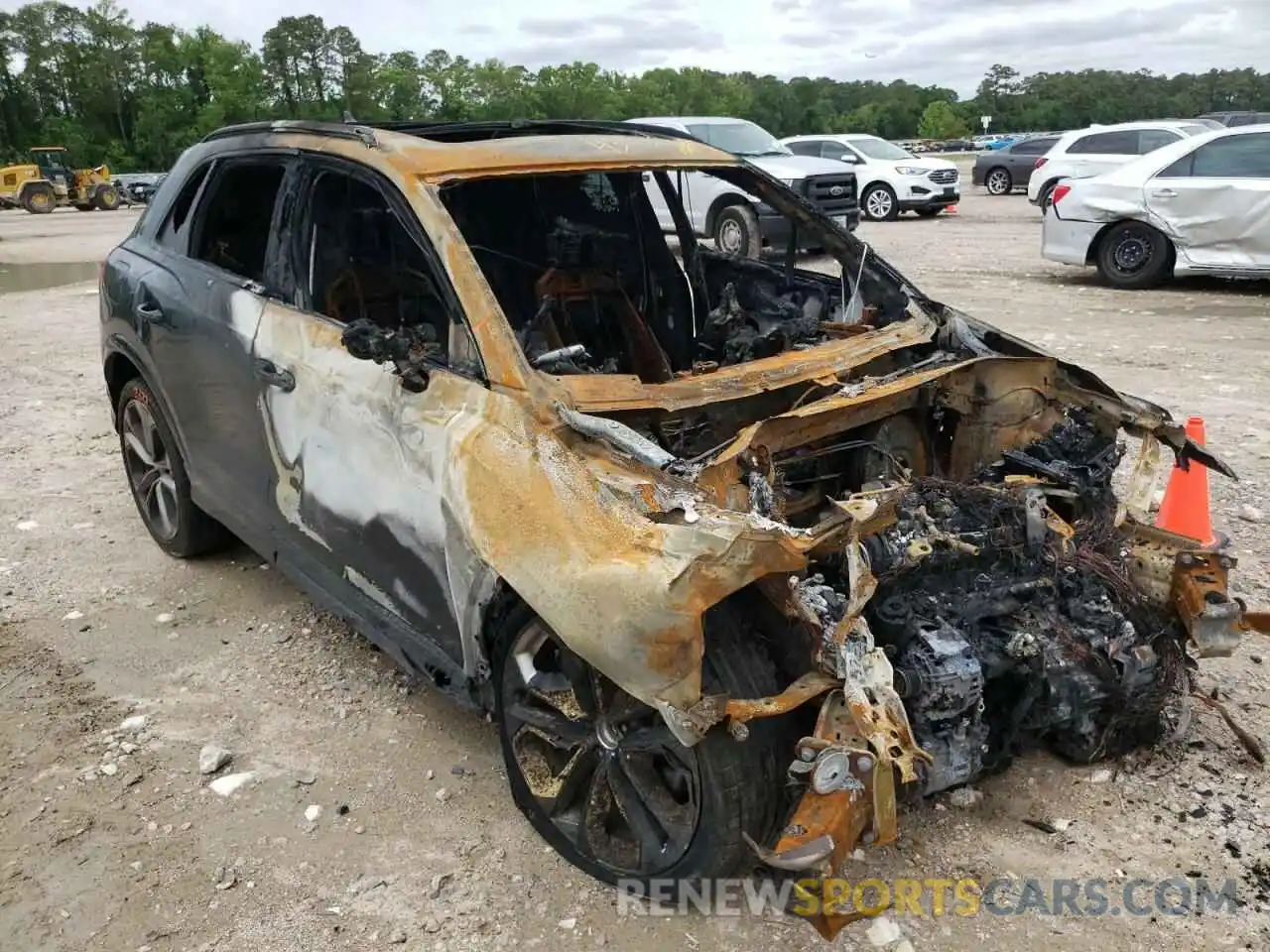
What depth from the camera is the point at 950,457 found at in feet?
12.0

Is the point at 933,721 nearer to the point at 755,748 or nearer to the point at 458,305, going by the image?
the point at 755,748

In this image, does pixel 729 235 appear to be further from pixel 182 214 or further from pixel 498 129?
pixel 498 129

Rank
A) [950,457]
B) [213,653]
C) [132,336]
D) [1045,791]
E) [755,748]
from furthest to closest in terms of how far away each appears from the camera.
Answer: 1. [132,336]
2. [213,653]
3. [950,457]
4. [1045,791]
5. [755,748]

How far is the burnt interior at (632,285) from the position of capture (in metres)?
3.96

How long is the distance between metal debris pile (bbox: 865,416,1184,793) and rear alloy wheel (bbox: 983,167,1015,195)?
23852mm

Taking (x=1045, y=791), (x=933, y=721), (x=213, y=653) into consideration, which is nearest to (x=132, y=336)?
(x=213, y=653)

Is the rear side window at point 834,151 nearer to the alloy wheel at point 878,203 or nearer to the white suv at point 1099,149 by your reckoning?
the alloy wheel at point 878,203

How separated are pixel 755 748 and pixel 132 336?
3.33 metres

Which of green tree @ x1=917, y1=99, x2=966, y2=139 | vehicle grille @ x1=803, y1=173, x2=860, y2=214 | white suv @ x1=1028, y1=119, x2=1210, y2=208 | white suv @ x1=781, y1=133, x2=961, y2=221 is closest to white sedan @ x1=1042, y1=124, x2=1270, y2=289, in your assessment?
vehicle grille @ x1=803, y1=173, x2=860, y2=214

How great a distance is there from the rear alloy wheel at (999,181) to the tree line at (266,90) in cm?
4344

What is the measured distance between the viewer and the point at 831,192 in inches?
555

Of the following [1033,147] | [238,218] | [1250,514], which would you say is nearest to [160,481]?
[238,218]

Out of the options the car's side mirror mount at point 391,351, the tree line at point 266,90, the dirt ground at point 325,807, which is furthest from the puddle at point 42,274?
the tree line at point 266,90

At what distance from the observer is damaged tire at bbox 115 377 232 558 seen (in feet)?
14.5
